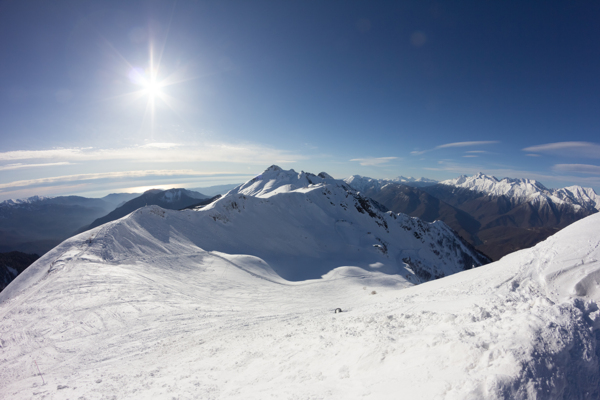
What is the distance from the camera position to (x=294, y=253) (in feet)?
169

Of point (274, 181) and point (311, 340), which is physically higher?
point (274, 181)

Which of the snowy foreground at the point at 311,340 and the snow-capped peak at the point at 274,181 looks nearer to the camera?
the snowy foreground at the point at 311,340

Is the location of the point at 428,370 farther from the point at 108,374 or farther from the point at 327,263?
the point at 327,263

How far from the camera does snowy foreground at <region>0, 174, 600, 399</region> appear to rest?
6.48m

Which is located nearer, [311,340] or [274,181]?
[311,340]

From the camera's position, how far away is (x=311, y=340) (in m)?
11.0

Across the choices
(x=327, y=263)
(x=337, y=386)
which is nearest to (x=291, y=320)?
(x=337, y=386)

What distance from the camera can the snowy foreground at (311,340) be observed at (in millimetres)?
6480

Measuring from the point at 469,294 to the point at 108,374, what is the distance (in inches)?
762

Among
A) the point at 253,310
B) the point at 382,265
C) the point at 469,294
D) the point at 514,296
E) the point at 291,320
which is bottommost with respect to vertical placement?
the point at 382,265

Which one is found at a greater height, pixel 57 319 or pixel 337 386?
pixel 337 386

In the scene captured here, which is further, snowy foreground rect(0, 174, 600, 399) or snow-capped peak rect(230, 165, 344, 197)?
snow-capped peak rect(230, 165, 344, 197)

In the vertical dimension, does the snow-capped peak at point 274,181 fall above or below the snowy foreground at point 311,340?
above

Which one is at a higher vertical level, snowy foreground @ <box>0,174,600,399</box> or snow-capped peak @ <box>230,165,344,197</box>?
snow-capped peak @ <box>230,165,344,197</box>
